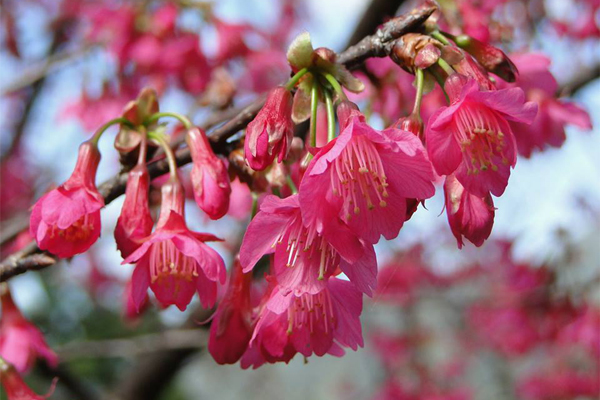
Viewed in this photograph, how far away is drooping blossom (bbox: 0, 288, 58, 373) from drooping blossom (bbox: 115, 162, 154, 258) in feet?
1.93

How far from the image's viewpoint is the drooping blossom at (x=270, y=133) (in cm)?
73

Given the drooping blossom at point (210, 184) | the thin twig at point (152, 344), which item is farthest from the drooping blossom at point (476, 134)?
the thin twig at point (152, 344)

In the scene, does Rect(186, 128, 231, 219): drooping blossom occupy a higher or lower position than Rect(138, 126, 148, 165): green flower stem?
lower

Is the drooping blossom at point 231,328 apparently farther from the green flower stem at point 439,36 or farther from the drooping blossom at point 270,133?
the green flower stem at point 439,36

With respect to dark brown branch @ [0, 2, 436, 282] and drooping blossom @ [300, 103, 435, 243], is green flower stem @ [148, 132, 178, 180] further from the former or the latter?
drooping blossom @ [300, 103, 435, 243]

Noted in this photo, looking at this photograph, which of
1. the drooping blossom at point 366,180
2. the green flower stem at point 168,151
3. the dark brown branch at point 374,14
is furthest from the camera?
the dark brown branch at point 374,14

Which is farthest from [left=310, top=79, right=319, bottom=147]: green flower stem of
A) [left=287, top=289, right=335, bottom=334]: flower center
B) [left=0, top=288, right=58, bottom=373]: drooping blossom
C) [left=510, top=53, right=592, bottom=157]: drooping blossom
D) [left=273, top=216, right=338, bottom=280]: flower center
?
[left=0, top=288, right=58, bottom=373]: drooping blossom

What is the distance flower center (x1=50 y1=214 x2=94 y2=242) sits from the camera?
82cm

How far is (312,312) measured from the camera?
0.80 m

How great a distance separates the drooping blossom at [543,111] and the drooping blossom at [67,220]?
924 mm

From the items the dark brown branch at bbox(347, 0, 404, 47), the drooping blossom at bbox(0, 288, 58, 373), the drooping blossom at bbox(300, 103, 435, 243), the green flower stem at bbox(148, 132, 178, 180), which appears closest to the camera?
the drooping blossom at bbox(300, 103, 435, 243)

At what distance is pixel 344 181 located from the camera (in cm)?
70

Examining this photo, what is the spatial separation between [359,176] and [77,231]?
44 cm

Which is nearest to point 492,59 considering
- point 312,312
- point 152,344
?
point 312,312
